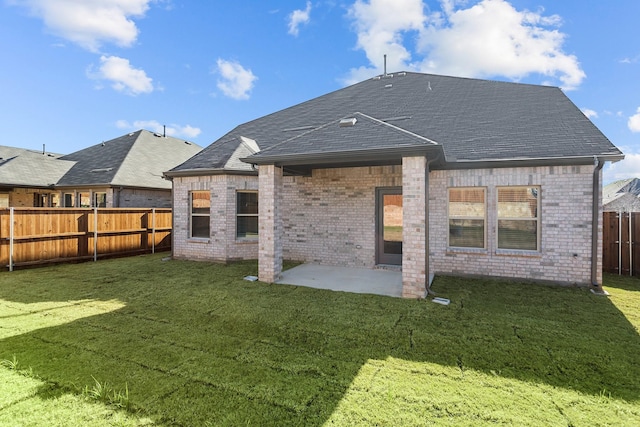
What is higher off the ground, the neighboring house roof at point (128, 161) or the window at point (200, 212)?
the neighboring house roof at point (128, 161)

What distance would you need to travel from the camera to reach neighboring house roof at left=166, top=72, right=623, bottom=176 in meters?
6.53

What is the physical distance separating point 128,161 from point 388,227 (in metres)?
15.6

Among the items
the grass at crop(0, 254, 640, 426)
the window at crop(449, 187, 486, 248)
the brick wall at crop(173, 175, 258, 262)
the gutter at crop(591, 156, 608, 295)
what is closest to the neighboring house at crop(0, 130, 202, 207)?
the brick wall at crop(173, 175, 258, 262)

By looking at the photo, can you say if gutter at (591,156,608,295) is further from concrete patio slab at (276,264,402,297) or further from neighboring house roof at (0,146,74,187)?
neighboring house roof at (0,146,74,187)

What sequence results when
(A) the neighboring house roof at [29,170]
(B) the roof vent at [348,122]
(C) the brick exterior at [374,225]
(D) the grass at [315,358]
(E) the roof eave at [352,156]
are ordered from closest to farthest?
(D) the grass at [315,358] < (E) the roof eave at [352,156] < (C) the brick exterior at [374,225] < (B) the roof vent at [348,122] < (A) the neighboring house roof at [29,170]

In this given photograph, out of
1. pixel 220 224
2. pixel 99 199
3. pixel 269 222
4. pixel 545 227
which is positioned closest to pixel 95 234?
pixel 220 224

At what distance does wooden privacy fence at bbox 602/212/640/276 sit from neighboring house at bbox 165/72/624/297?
2.39 m

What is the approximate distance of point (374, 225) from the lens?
8797 mm

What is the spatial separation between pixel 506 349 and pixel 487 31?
9487 mm

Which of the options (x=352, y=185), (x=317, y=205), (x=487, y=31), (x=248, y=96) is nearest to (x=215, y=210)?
(x=317, y=205)

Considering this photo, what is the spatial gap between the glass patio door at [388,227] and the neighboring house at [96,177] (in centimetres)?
1311

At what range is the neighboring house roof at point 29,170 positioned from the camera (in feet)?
50.9

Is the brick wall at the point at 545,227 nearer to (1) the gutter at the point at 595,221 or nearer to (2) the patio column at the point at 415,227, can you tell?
(1) the gutter at the point at 595,221

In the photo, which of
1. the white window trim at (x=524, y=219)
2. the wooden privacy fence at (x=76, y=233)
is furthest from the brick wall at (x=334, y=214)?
the wooden privacy fence at (x=76, y=233)
